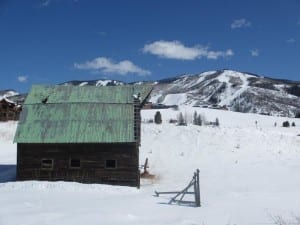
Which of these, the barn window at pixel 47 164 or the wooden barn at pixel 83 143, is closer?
the wooden barn at pixel 83 143

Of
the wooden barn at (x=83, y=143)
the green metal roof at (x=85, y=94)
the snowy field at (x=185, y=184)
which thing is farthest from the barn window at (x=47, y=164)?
the green metal roof at (x=85, y=94)

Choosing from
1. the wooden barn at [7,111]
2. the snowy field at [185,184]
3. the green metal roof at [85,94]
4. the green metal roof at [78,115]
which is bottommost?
the snowy field at [185,184]

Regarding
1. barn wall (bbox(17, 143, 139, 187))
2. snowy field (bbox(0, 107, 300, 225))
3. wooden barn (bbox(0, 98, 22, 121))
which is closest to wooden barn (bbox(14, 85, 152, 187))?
barn wall (bbox(17, 143, 139, 187))

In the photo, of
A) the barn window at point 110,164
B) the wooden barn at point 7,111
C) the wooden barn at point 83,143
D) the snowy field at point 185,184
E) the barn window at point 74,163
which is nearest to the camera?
the snowy field at point 185,184

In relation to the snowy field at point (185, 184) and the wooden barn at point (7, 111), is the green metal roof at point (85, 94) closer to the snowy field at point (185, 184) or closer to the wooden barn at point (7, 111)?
the snowy field at point (185, 184)

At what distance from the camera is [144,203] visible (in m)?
24.4

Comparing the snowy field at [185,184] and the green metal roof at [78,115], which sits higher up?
the green metal roof at [78,115]

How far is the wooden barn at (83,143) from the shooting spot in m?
31.5

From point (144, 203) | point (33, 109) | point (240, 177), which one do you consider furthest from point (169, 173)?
point (144, 203)

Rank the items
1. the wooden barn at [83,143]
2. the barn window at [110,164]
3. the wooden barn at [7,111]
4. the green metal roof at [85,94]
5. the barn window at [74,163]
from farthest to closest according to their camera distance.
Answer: the wooden barn at [7,111] → the green metal roof at [85,94] → the barn window at [74,163] → the barn window at [110,164] → the wooden barn at [83,143]

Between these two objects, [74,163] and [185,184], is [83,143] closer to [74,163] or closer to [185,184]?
[74,163]

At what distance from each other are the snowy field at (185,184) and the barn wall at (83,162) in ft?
4.56

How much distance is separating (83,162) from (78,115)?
330 centimetres

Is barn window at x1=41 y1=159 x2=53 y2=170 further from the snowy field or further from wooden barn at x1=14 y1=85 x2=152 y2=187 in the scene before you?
the snowy field
